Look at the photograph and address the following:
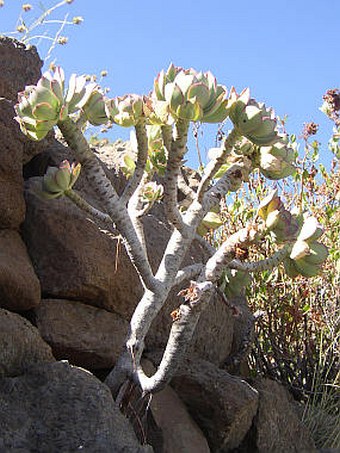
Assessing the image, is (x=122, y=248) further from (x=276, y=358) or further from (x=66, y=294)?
(x=276, y=358)

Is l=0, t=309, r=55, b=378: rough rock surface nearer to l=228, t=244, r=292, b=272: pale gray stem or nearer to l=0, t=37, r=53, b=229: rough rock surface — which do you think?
l=0, t=37, r=53, b=229: rough rock surface

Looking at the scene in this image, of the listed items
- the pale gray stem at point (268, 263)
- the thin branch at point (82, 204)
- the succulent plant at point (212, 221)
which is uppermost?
the succulent plant at point (212, 221)

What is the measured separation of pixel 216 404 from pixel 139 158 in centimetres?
131

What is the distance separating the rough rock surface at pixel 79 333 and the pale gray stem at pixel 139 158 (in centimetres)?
69

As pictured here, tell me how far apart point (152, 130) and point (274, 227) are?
2.80 ft

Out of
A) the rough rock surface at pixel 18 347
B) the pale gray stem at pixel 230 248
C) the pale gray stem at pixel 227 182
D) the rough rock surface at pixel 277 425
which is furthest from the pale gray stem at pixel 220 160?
the rough rock surface at pixel 277 425

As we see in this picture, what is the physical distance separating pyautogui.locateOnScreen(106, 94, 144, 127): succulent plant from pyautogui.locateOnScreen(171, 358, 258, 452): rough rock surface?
1.37 m

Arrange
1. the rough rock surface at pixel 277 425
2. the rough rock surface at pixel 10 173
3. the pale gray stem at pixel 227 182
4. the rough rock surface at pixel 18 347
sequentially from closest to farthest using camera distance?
the rough rock surface at pixel 18 347, the pale gray stem at pixel 227 182, the rough rock surface at pixel 10 173, the rough rock surface at pixel 277 425

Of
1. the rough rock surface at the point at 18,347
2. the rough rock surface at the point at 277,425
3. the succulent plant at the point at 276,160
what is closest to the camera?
the rough rock surface at the point at 18,347

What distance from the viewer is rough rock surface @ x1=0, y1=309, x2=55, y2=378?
2.66m

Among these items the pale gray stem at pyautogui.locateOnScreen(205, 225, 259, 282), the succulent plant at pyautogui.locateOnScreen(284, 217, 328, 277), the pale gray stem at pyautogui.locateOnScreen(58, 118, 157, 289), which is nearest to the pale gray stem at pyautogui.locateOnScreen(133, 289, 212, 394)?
the pale gray stem at pyautogui.locateOnScreen(205, 225, 259, 282)

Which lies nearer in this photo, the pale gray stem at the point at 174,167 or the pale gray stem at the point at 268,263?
the pale gray stem at the point at 174,167

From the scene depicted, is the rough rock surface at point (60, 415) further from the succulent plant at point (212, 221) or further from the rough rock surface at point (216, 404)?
the succulent plant at point (212, 221)

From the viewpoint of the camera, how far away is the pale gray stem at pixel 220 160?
294 centimetres
